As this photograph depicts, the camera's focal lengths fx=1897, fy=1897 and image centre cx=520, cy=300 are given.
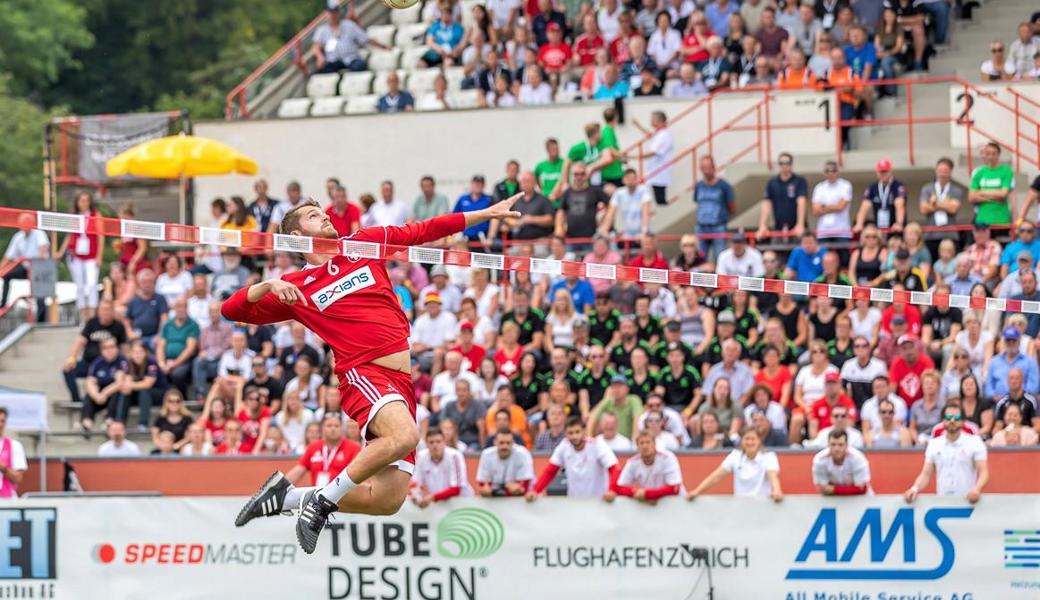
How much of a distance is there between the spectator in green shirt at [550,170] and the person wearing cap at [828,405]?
20.9ft

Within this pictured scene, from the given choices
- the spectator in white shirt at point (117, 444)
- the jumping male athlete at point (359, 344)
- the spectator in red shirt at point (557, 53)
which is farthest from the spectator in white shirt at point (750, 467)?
the spectator in red shirt at point (557, 53)

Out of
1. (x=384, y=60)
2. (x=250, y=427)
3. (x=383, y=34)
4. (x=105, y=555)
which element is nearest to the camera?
(x=105, y=555)

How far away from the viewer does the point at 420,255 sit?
1334 centimetres

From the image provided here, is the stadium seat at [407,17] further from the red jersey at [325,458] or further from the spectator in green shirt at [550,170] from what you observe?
the red jersey at [325,458]

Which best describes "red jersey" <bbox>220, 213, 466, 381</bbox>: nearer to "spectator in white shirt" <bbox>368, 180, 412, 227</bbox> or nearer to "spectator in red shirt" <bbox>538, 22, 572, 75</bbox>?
"spectator in white shirt" <bbox>368, 180, 412, 227</bbox>

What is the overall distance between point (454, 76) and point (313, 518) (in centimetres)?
1743

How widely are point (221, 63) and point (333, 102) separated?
73.8 ft

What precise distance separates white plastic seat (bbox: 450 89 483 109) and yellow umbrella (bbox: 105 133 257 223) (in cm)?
346

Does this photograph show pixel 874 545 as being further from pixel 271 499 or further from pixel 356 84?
pixel 356 84

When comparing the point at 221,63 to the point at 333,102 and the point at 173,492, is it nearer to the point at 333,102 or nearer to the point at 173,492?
the point at 333,102

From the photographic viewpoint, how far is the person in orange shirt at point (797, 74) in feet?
78.6

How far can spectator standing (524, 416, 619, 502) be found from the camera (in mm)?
16891

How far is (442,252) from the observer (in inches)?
529

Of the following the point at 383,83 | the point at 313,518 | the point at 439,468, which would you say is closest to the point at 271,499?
the point at 313,518
